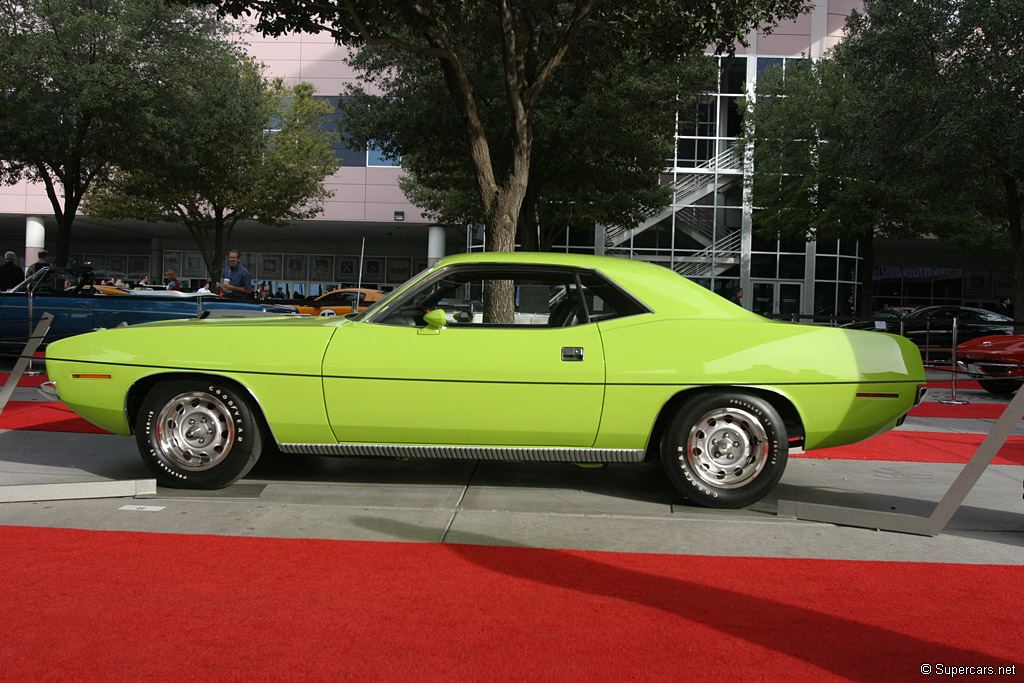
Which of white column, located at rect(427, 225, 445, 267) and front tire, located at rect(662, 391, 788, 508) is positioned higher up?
white column, located at rect(427, 225, 445, 267)

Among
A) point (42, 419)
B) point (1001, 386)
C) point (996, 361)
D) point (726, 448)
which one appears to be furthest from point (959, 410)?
point (42, 419)

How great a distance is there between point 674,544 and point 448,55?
25.1 feet

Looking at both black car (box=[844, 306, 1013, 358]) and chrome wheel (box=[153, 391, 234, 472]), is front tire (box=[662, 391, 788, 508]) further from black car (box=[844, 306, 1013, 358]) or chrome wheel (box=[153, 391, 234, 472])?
black car (box=[844, 306, 1013, 358])

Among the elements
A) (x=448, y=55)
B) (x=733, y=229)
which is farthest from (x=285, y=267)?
(x=448, y=55)

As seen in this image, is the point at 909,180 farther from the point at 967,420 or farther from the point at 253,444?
the point at 253,444

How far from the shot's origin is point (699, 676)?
2586 millimetres

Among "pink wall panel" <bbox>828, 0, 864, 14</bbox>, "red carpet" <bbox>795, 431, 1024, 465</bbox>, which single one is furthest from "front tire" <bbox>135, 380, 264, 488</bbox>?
"pink wall panel" <bbox>828, 0, 864, 14</bbox>

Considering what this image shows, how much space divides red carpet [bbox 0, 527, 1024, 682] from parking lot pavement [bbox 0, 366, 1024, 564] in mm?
215

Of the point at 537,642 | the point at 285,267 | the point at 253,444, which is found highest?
the point at 285,267

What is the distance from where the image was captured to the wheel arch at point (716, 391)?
4547 millimetres

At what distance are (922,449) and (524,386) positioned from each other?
173 inches

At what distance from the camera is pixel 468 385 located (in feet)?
14.8

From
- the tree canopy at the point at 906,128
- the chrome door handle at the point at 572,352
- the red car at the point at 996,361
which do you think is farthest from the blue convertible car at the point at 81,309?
the tree canopy at the point at 906,128

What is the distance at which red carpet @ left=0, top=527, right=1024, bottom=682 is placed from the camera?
263cm
